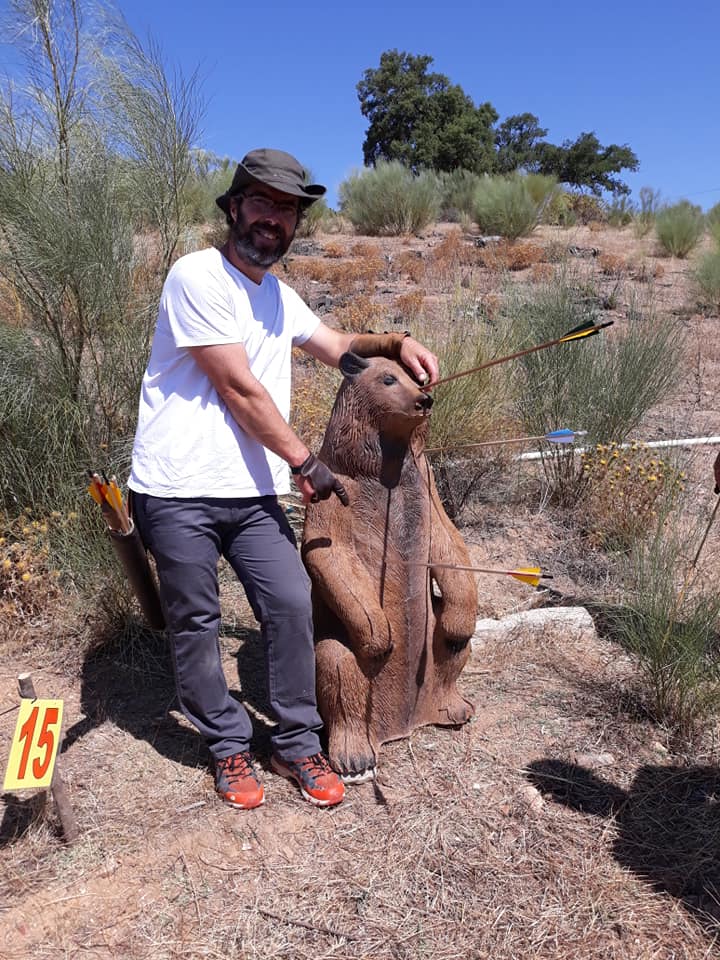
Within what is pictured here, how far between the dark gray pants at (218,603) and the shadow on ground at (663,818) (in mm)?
883

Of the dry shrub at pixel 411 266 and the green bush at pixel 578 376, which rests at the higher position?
the dry shrub at pixel 411 266

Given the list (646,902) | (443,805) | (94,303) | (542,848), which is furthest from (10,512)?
(646,902)

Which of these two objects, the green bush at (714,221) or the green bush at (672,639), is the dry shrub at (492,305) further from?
the green bush at (714,221)

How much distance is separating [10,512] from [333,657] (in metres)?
2.22

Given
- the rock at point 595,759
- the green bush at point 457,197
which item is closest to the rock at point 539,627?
the rock at point 595,759

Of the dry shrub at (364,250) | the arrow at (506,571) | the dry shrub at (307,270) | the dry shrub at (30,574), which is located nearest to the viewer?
the arrow at (506,571)

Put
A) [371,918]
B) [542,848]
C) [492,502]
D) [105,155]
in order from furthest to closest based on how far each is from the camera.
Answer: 1. [492,502]
2. [105,155]
3. [542,848]
4. [371,918]

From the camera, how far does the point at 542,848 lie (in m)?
Result: 2.31

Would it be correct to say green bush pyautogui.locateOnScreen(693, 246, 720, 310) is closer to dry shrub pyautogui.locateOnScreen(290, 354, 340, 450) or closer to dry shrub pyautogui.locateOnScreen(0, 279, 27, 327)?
dry shrub pyautogui.locateOnScreen(290, 354, 340, 450)

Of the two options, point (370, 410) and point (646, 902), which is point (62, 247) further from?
point (646, 902)

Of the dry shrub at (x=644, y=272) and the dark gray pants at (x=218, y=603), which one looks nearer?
the dark gray pants at (x=218, y=603)

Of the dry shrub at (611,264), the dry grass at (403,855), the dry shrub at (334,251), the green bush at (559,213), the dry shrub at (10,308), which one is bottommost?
the dry grass at (403,855)

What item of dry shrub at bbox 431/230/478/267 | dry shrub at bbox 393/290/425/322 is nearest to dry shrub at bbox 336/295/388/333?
dry shrub at bbox 393/290/425/322

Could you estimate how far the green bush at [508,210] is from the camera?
1350cm
